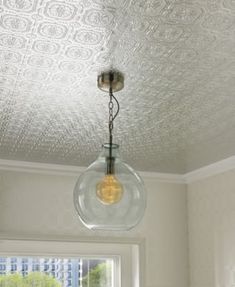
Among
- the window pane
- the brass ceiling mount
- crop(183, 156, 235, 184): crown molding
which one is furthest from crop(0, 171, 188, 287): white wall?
the brass ceiling mount

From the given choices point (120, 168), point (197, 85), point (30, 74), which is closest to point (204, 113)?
point (197, 85)

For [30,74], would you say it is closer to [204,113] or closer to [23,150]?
[204,113]

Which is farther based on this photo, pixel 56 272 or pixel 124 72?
pixel 56 272

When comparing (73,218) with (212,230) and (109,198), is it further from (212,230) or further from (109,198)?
(109,198)

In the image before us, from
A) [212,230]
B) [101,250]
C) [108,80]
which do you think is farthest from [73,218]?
[108,80]

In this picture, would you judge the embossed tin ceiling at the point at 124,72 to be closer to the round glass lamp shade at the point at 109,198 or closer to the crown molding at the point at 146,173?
the crown molding at the point at 146,173

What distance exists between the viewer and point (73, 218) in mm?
3705

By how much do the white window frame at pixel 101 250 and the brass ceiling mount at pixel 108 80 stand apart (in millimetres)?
1774

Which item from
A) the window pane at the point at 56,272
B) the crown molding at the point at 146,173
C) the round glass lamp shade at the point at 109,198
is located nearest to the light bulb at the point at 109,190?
the round glass lamp shade at the point at 109,198

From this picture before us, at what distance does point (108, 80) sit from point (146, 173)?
1911mm

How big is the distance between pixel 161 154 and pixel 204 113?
2.79 feet

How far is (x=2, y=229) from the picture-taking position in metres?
3.48

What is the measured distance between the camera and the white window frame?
367 cm

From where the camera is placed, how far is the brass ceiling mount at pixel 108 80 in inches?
83.4
